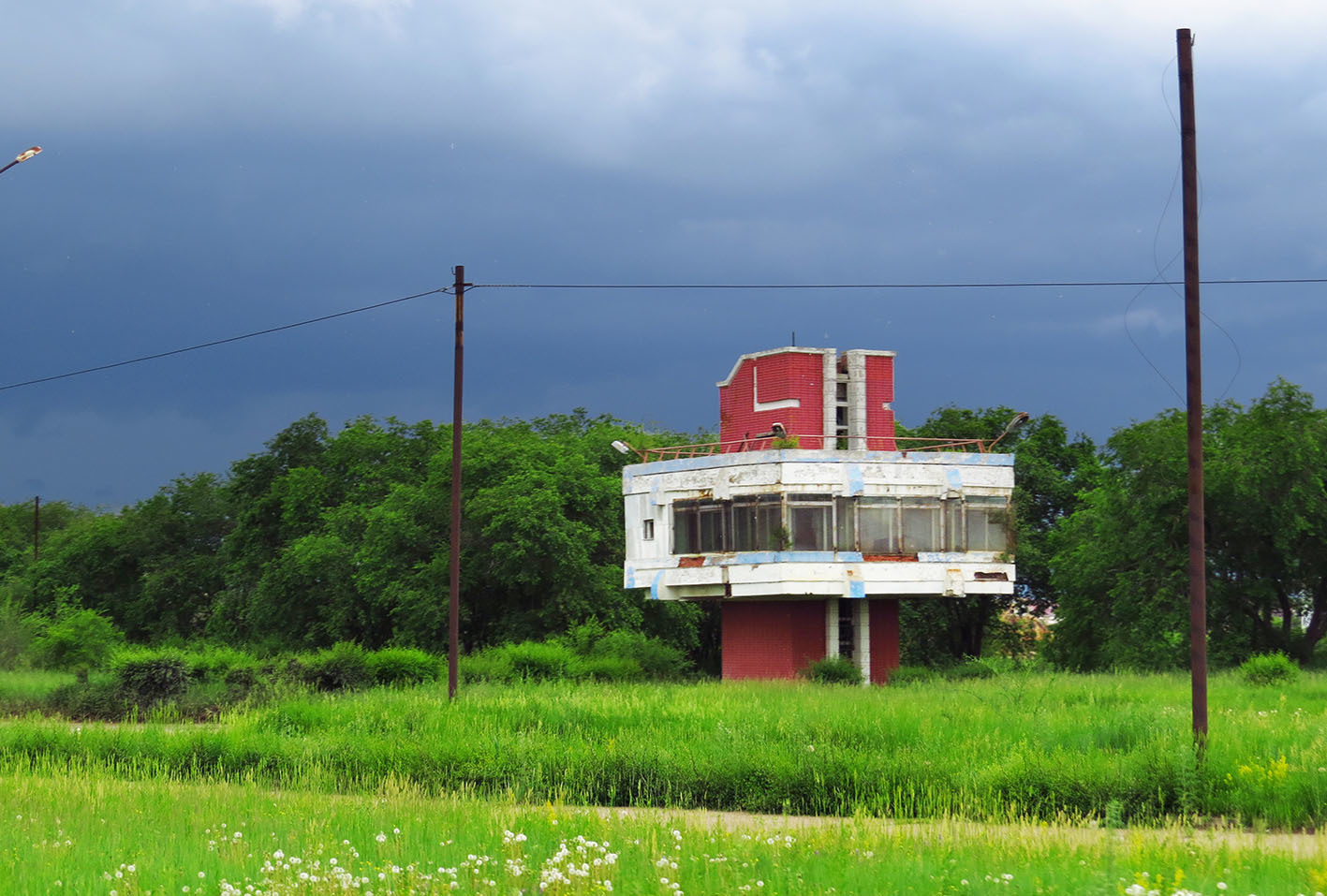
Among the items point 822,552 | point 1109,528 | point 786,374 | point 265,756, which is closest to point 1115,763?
point 265,756

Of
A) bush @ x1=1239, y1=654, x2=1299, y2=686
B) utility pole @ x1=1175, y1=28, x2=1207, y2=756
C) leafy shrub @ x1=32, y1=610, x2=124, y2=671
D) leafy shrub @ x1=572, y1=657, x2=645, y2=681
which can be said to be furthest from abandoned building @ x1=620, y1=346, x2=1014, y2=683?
leafy shrub @ x1=32, y1=610, x2=124, y2=671

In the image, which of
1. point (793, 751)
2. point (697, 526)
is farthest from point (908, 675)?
point (793, 751)

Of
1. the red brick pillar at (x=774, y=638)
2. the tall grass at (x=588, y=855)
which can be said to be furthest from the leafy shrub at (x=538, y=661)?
the tall grass at (x=588, y=855)

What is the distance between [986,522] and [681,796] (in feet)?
101

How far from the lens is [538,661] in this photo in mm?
48812

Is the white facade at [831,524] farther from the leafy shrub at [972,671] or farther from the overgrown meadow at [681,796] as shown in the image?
the overgrown meadow at [681,796]

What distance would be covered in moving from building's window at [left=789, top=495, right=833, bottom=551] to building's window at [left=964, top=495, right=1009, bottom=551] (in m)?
5.08

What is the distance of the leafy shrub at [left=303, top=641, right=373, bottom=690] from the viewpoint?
42906 mm

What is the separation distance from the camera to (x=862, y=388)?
5244cm

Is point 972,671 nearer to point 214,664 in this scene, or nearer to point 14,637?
point 214,664

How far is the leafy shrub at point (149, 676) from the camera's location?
4103 centimetres

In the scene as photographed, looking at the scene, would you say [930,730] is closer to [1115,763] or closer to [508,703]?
[1115,763]

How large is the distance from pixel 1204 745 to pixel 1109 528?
38.2m

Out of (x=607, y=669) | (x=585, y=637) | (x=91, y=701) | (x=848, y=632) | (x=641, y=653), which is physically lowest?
(x=91, y=701)
